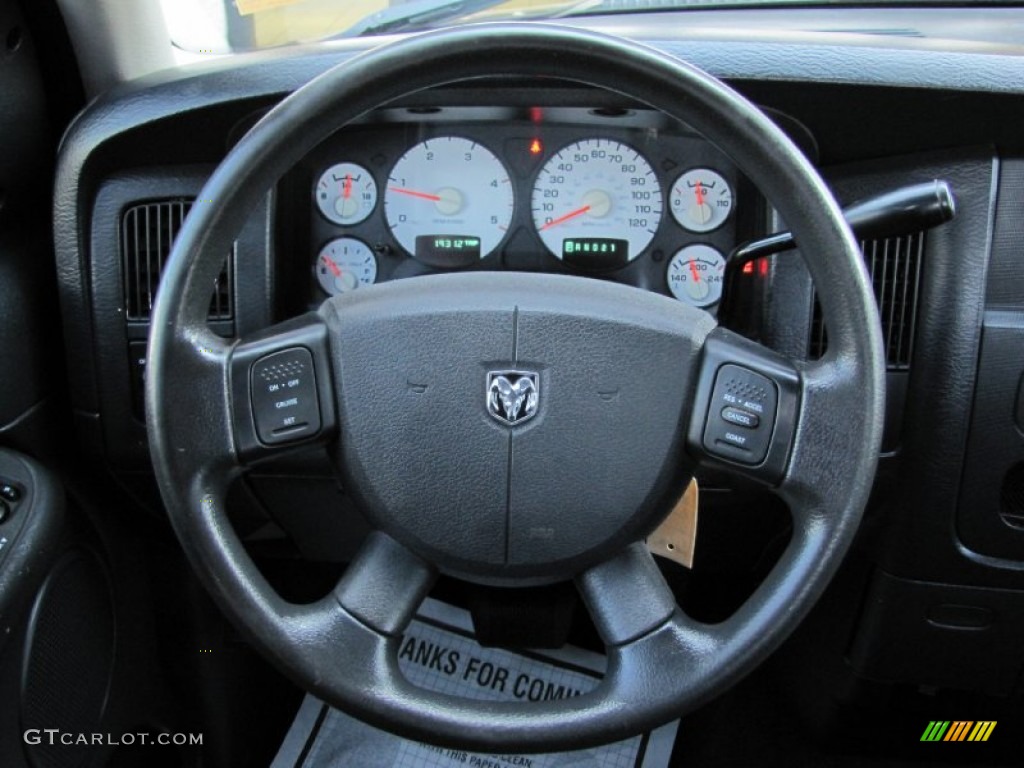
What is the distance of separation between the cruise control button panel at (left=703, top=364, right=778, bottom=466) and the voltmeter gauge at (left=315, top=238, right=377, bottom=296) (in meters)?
0.64

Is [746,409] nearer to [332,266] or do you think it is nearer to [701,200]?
[701,200]

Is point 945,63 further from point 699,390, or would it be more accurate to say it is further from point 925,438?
point 699,390

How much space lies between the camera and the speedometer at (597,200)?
141cm

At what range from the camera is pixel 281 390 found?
3.16ft

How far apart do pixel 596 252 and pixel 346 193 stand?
335 millimetres

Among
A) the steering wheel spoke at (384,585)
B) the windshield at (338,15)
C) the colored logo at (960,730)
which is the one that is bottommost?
the colored logo at (960,730)

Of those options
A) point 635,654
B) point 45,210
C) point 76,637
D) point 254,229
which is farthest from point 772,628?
point 45,210

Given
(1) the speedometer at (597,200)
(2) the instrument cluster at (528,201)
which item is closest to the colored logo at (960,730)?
(2) the instrument cluster at (528,201)

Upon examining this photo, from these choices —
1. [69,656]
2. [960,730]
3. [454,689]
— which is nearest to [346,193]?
[69,656]

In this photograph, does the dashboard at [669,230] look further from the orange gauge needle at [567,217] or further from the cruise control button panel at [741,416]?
the cruise control button panel at [741,416]

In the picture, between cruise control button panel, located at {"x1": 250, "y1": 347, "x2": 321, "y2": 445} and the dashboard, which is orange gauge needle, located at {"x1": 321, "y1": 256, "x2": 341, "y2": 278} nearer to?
the dashboard

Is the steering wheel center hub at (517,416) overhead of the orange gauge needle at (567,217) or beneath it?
beneath

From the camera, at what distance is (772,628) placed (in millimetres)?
899

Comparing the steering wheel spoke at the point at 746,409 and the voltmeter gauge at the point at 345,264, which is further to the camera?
the voltmeter gauge at the point at 345,264
